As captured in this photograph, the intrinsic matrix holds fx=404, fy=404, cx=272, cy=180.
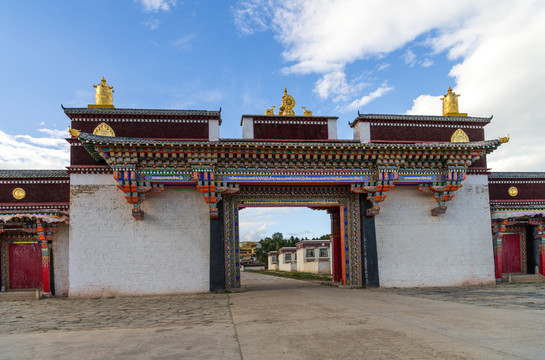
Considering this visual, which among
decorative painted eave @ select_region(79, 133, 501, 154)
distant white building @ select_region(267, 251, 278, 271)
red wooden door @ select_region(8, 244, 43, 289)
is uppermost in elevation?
decorative painted eave @ select_region(79, 133, 501, 154)

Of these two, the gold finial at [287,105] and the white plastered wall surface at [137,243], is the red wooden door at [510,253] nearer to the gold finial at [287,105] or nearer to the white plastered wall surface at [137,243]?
the gold finial at [287,105]

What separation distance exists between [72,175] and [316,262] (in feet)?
92.3

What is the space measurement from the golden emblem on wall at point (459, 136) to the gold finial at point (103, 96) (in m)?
13.4

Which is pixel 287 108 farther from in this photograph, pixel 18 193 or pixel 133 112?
pixel 18 193

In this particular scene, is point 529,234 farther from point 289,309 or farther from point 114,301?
point 114,301

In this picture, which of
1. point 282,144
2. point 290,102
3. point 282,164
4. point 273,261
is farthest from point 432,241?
point 273,261

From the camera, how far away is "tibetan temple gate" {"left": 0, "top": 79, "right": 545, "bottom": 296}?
14.0m

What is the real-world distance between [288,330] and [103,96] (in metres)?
12.1

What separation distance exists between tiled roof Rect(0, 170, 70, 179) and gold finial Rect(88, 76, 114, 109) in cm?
281

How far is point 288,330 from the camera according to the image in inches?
270

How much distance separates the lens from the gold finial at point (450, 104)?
663 inches

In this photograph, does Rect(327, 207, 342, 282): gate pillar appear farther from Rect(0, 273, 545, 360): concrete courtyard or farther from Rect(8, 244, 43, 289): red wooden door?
Rect(8, 244, 43, 289): red wooden door

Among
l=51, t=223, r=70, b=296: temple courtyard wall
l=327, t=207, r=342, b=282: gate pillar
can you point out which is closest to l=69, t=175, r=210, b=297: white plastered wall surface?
l=51, t=223, r=70, b=296: temple courtyard wall

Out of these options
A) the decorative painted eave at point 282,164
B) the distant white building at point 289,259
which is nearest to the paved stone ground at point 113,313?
the decorative painted eave at point 282,164
